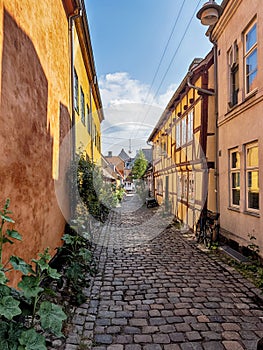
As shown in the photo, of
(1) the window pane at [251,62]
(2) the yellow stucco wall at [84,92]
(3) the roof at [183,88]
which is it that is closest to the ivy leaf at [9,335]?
(2) the yellow stucco wall at [84,92]

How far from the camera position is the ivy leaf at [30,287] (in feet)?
6.45

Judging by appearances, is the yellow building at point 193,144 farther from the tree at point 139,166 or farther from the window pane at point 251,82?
the tree at point 139,166

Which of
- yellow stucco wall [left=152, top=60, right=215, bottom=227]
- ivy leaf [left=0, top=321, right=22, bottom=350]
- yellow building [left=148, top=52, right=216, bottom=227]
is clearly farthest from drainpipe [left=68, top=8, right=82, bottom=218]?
ivy leaf [left=0, top=321, right=22, bottom=350]

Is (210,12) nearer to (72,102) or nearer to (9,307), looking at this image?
(72,102)

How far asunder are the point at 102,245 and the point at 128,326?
4.16 m

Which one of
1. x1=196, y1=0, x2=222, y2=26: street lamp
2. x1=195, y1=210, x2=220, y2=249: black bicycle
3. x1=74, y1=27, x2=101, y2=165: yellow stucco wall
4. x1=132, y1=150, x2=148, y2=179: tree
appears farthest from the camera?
x1=132, y1=150, x2=148, y2=179: tree

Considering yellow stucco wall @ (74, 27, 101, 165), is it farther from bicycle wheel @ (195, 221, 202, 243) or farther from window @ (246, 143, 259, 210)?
window @ (246, 143, 259, 210)

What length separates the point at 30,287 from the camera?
2.01 metres

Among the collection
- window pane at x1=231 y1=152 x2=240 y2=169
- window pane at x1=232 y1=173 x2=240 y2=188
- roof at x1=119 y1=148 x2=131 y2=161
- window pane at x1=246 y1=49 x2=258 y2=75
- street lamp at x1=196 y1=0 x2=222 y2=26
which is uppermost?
roof at x1=119 y1=148 x2=131 y2=161

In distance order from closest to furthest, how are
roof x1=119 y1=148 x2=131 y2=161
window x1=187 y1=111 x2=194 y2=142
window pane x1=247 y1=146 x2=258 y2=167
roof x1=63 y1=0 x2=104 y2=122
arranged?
window pane x1=247 y1=146 x2=258 y2=167 < roof x1=63 y1=0 x2=104 y2=122 < window x1=187 y1=111 x2=194 y2=142 < roof x1=119 y1=148 x2=131 y2=161

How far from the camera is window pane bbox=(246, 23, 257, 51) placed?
17.7 feet

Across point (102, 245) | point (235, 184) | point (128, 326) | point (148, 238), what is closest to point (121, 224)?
point (148, 238)

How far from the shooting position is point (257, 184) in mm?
5332

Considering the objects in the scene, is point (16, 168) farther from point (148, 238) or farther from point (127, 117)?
point (127, 117)
